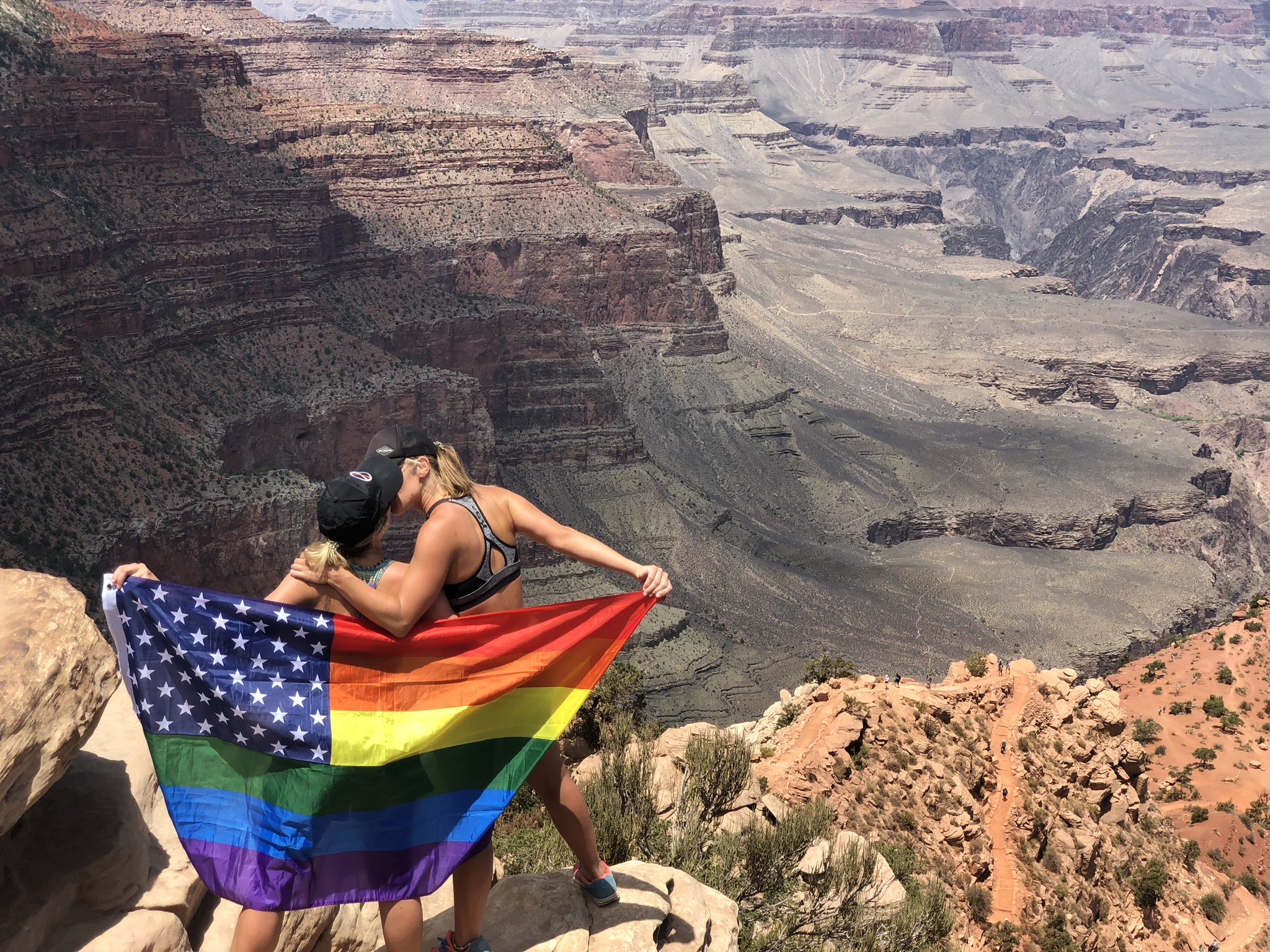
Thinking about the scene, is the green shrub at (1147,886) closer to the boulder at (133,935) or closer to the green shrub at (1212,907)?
the green shrub at (1212,907)

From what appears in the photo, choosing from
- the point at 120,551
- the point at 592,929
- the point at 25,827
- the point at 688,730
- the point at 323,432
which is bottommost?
the point at 323,432

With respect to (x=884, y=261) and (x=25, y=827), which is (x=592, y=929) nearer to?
(x=25, y=827)

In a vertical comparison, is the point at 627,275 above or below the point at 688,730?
below

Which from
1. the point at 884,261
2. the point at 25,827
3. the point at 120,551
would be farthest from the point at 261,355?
the point at 884,261

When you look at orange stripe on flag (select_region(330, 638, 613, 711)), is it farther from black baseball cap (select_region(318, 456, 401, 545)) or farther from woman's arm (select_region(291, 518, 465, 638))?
black baseball cap (select_region(318, 456, 401, 545))

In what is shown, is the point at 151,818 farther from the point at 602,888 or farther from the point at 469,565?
the point at 602,888

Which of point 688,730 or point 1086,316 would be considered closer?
point 688,730
